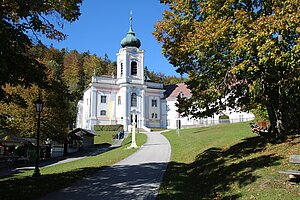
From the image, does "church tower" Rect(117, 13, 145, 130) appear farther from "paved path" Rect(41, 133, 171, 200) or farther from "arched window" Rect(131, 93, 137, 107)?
"paved path" Rect(41, 133, 171, 200)

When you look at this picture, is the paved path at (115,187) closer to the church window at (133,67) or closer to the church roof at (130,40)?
the church window at (133,67)

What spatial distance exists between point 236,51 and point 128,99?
4811 centimetres

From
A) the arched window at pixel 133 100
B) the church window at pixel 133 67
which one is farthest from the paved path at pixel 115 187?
the church window at pixel 133 67

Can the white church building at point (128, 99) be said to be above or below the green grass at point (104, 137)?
above

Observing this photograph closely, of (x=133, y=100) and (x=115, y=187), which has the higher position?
(x=133, y=100)

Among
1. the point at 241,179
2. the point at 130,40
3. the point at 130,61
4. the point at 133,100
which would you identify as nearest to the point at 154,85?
the point at 133,100

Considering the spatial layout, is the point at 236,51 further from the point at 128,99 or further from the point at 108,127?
the point at 128,99

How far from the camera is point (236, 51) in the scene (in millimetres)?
9594

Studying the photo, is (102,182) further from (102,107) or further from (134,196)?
(102,107)

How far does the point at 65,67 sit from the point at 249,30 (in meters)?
85.1

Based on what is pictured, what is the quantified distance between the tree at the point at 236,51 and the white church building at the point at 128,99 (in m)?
41.3

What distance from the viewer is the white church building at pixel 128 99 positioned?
2243 inches

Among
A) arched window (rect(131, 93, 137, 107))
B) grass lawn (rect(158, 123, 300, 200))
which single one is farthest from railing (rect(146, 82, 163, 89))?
grass lawn (rect(158, 123, 300, 200))

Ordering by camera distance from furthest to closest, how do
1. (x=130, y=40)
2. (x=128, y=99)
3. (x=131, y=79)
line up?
(x=130, y=40) → (x=131, y=79) → (x=128, y=99)
